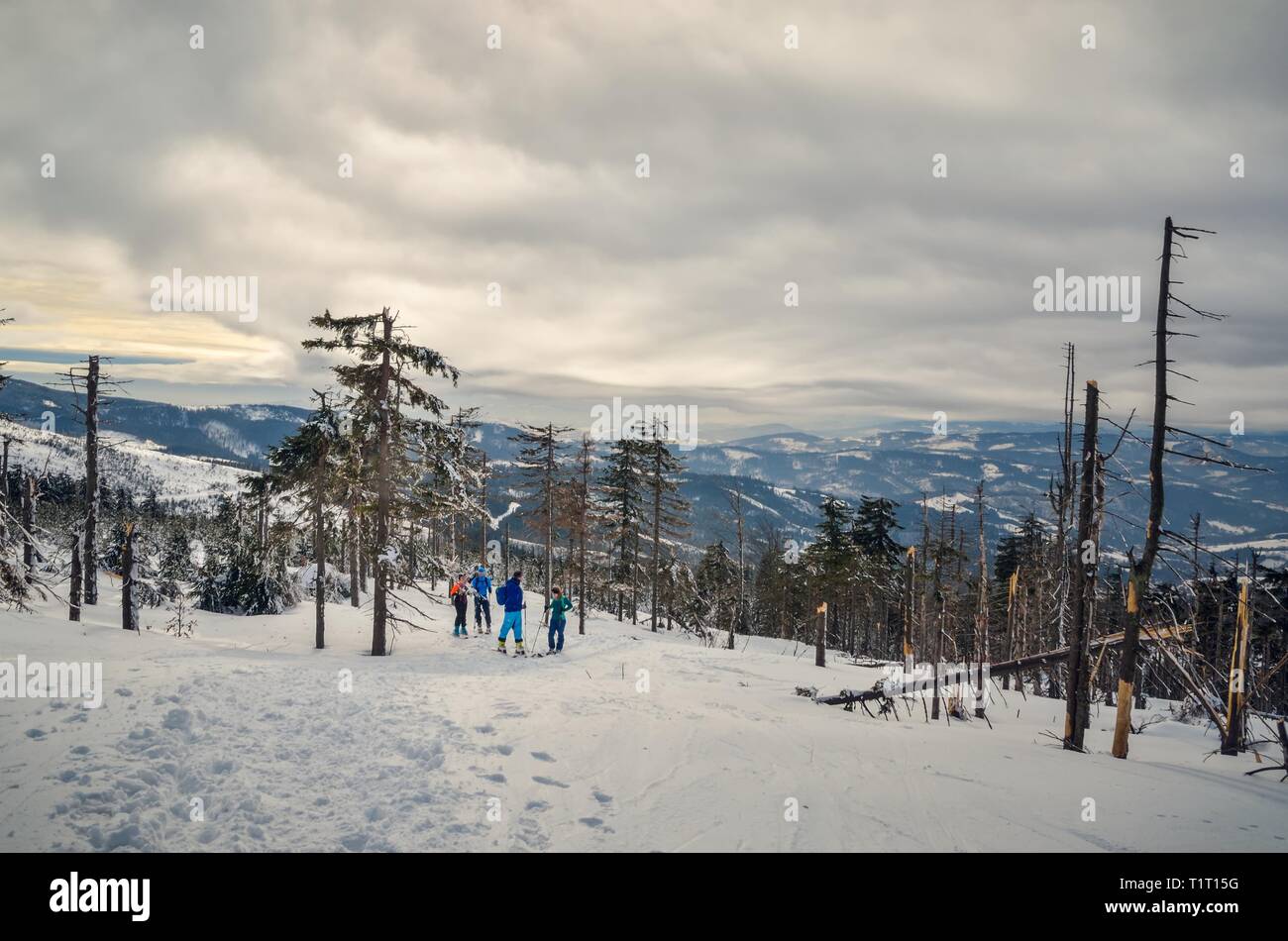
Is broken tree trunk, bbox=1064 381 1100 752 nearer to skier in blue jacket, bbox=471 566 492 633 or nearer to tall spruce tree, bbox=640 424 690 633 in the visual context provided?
skier in blue jacket, bbox=471 566 492 633

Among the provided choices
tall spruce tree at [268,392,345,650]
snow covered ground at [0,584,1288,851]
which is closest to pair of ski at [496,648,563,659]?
snow covered ground at [0,584,1288,851]

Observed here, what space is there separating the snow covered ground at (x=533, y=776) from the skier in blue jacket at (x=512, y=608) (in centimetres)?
463

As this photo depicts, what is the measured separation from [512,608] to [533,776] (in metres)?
10.2

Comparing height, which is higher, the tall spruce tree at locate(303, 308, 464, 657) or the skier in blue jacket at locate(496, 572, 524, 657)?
the tall spruce tree at locate(303, 308, 464, 657)

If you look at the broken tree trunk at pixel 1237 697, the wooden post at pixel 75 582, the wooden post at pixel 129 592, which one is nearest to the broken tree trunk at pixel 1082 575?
the broken tree trunk at pixel 1237 697

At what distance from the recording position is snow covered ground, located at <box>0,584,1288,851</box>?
5672 millimetres

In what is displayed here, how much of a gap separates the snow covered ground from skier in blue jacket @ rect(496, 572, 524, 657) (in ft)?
15.2

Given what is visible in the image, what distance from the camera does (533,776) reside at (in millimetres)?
7215

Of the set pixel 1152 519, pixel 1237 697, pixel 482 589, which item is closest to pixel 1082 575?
pixel 1152 519
